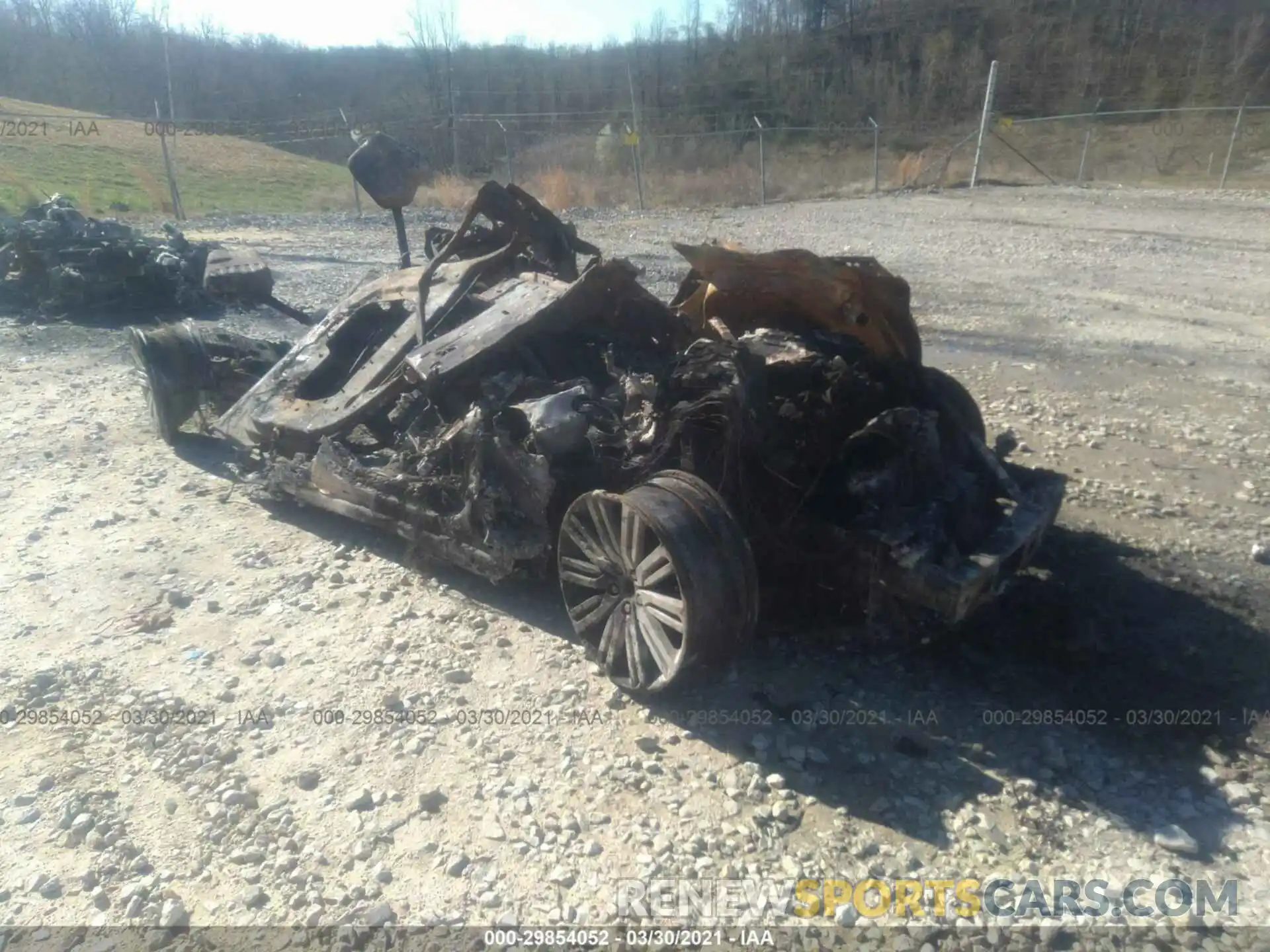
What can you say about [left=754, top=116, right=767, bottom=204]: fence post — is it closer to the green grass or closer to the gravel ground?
the green grass

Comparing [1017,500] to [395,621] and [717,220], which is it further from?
[717,220]

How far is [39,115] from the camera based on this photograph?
28.8 metres

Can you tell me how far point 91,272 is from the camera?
11469mm

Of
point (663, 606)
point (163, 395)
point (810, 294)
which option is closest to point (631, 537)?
point (663, 606)

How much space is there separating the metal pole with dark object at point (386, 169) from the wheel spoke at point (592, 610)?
360cm

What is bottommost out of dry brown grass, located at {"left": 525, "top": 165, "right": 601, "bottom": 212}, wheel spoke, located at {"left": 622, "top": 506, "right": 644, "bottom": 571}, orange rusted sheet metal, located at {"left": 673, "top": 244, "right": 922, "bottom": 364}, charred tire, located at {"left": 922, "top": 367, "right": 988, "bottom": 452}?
dry brown grass, located at {"left": 525, "top": 165, "right": 601, "bottom": 212}

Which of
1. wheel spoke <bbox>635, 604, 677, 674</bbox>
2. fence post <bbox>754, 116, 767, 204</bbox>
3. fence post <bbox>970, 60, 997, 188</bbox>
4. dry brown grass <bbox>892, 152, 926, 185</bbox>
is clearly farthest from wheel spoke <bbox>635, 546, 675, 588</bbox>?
dry brown grass <bbox>892, 152, 926, 185</bbox>

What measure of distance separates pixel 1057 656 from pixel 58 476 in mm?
6299

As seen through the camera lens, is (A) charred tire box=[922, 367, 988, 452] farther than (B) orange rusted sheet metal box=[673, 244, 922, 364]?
Yes

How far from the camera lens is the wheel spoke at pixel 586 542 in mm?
3961

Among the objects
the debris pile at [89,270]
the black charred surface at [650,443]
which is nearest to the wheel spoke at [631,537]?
the black charred surface at [650,443]

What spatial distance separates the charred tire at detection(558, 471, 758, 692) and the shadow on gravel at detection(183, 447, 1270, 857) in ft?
0.83

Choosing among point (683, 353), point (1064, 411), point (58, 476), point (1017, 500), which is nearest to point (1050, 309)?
point (1064, 411)

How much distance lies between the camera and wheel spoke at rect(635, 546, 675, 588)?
3643 mm
